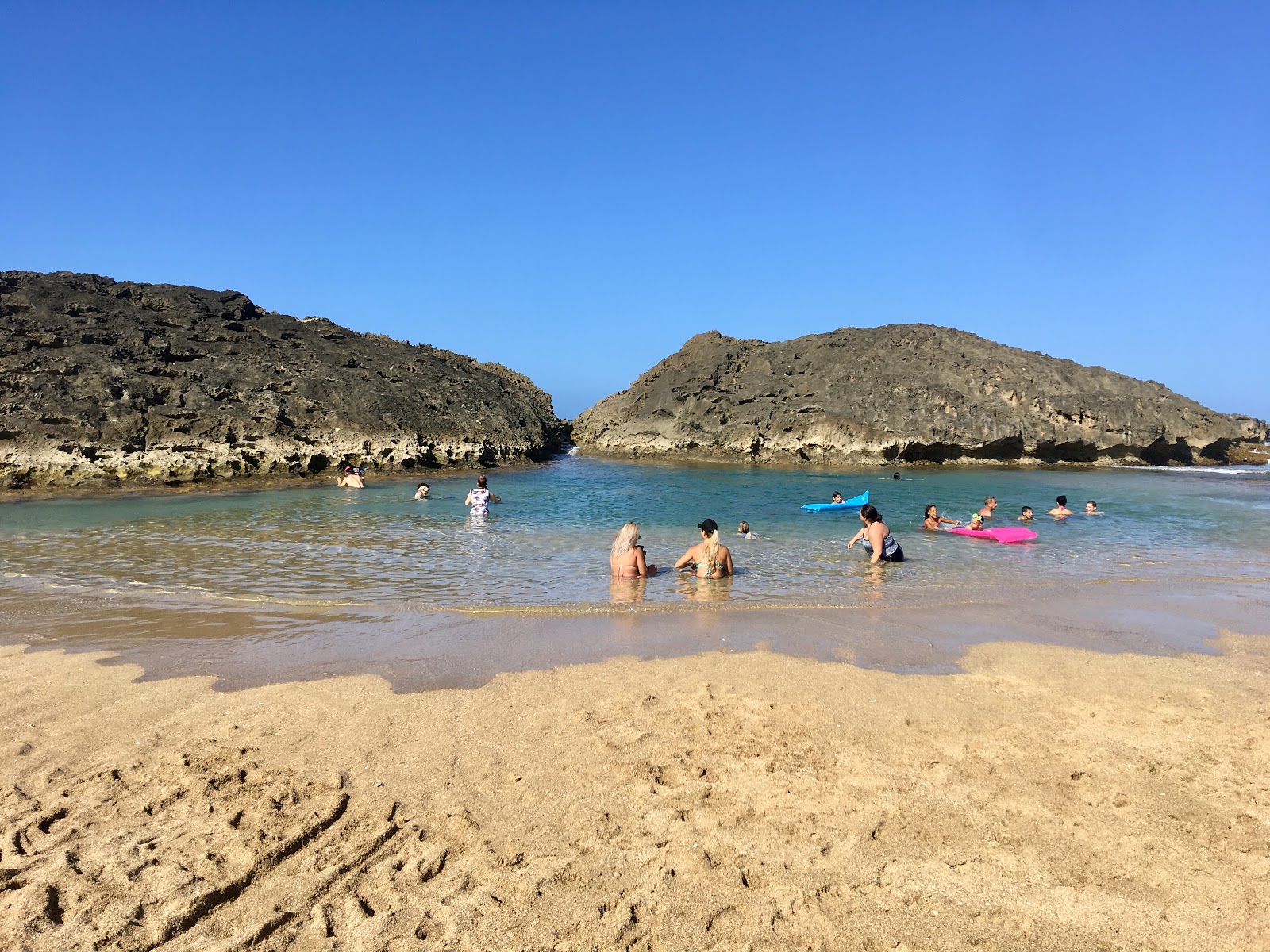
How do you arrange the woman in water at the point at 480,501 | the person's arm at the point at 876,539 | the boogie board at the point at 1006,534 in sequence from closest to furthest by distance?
the person's arm at the point at 876,539 < the boogie board at the point at 1006,534 < the woman in water at the point at 480,501

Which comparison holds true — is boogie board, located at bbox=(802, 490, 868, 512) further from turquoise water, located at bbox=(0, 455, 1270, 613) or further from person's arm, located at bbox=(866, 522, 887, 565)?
person's arm, located at bbox=(866, 522, 887, 565)

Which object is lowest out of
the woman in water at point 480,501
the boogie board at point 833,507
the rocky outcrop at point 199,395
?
the boogie board at point 833,507

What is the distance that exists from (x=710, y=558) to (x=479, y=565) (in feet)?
11.8

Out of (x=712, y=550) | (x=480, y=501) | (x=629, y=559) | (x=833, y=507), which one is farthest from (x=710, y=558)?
(x=833, y=507)

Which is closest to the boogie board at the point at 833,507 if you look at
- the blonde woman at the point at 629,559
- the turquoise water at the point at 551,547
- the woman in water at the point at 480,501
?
the turquoise water at the point at 551,547

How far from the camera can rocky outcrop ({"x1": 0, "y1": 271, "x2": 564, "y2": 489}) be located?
21719mm

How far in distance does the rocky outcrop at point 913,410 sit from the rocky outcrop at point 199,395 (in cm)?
1089

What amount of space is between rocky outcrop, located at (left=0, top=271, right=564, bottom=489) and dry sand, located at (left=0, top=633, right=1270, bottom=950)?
20.0 meters

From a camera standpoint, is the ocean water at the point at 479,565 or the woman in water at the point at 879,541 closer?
the ocean water at the point at 479,565

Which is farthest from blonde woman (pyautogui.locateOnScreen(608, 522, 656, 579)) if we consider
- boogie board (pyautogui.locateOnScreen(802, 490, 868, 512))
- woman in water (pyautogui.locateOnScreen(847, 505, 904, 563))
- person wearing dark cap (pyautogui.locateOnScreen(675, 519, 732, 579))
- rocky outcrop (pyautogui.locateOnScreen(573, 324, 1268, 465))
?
rocky outcrop (pyautogui.locateOnScreen(573, 324, 1268, 465))

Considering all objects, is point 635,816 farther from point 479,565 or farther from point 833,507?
point 833,507

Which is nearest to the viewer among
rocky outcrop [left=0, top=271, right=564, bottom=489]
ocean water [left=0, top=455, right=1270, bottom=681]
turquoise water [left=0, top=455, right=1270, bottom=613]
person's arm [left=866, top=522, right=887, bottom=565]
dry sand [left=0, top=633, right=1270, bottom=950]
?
dry sand [left=0, top=633, right=1270, bottom=950]

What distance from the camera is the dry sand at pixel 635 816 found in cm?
289

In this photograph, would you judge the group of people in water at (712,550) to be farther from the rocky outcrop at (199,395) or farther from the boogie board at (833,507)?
the rocky outcrop at (199,395)
